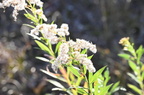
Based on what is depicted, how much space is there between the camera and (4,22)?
12.8ft

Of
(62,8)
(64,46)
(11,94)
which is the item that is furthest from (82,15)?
(64,46)

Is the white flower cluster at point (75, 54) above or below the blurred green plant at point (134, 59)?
below

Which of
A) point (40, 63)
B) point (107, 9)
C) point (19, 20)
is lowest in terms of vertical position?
point (40, 63)

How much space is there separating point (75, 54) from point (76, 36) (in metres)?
2.77

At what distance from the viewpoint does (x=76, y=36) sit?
347cm

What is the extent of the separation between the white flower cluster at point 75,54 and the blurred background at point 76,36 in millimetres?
1871

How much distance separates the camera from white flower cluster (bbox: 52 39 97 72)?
2.22ft

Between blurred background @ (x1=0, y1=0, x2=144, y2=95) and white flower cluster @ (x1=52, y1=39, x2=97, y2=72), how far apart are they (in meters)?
1.87

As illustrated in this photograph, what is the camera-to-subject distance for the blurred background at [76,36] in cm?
282

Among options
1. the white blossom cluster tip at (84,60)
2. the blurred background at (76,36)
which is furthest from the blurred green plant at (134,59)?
the blurred background at (76,36)

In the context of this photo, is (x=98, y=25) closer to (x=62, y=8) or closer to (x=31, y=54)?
(x=62, y=8)

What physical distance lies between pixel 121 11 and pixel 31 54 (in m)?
1.13

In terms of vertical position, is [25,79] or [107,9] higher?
[107,9]

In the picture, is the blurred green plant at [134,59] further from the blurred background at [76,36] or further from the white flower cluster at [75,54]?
the blurred background at [76,36]
